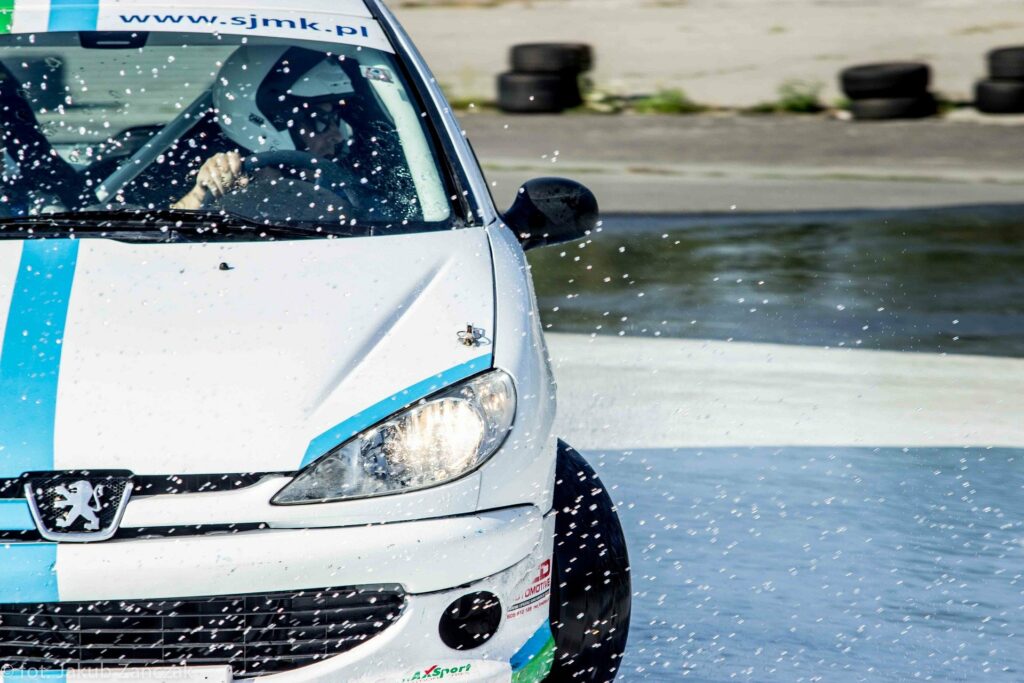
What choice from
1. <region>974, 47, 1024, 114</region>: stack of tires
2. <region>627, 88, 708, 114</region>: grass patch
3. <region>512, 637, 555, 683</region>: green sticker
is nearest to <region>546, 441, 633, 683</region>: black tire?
<region>512, 637, 555, 683</region>: green sticker

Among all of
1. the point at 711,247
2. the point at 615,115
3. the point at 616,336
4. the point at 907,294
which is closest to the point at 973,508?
the point at 616,336

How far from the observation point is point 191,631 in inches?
112

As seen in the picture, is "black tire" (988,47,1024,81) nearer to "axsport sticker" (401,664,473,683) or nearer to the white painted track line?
the white painted track line

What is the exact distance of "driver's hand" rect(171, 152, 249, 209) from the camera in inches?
155

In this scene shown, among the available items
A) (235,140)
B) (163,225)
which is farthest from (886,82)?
(163,225)

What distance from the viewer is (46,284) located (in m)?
3.29

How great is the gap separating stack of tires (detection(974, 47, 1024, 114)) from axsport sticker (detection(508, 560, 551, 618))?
1332cm

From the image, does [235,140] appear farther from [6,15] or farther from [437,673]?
[437,673]

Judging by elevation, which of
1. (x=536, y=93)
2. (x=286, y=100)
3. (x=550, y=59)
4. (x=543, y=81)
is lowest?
(x=536, y=93)

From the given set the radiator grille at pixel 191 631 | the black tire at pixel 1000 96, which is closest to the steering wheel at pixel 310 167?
the radiator grille at pixel 191 631

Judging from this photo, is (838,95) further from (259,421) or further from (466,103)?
(259,421)

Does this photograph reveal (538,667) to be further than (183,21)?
No

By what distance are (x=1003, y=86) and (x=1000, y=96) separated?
0.11m

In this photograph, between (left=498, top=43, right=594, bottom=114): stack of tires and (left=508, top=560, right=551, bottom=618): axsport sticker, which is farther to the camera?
(left=498, top=43, right=594, bottom=114): stack of tires
